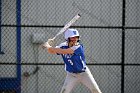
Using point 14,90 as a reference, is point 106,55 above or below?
above

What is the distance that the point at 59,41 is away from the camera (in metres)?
9.79

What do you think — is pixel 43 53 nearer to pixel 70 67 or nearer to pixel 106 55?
pixel 106 55

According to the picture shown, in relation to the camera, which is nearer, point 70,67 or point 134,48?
point 70,67

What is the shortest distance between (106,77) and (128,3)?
1642 millimetres

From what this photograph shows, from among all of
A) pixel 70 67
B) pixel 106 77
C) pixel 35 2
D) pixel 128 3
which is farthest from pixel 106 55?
pixel 70 67

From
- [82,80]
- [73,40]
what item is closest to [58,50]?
[73,40]

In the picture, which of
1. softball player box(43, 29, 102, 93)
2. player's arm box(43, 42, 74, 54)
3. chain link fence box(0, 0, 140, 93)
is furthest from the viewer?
chain link fence box(0, 0, 140, 93)

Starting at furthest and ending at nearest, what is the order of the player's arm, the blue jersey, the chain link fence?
the chain link fence
the blue jersey
the player's arm

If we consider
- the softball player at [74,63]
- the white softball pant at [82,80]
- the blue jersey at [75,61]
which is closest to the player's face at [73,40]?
the softball player at [74,63]

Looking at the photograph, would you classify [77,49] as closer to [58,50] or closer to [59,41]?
[58,50]

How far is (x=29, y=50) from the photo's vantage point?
32.1 feet

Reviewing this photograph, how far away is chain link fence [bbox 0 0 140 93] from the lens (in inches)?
382

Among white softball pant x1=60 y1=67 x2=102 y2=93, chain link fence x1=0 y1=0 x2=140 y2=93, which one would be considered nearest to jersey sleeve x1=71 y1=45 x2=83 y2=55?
white softball pant x1=60 y1=67 x2=102 y2=93

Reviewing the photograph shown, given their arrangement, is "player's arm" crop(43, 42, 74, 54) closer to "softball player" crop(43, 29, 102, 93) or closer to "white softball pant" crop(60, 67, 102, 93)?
"softball player" crop(43, 29, 102, 93)
